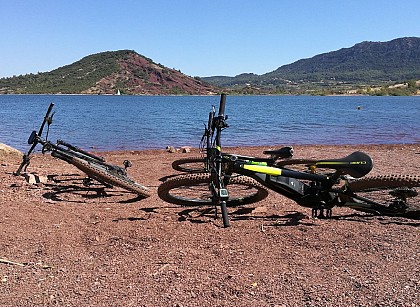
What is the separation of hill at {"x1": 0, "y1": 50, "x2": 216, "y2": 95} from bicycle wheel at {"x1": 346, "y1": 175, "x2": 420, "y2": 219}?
143m

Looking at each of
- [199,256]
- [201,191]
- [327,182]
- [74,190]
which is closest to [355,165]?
[327,182]

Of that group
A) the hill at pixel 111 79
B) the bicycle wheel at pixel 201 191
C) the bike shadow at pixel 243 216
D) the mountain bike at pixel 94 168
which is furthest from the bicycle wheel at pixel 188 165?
the hill at pixel 111 79

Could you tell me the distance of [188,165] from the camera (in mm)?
10305

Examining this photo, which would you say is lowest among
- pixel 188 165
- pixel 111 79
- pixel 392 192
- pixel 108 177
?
pixel 188 165

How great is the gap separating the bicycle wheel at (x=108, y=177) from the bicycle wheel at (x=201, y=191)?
100cm

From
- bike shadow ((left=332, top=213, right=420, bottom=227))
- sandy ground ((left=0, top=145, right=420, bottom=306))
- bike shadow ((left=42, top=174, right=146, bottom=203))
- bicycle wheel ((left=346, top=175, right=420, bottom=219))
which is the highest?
bicycle wheel ((left=346, top=175, right=420, bottom=219))

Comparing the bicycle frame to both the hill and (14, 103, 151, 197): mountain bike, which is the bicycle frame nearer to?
(14, 103, 151, 197): mountain bike

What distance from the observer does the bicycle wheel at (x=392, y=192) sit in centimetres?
575

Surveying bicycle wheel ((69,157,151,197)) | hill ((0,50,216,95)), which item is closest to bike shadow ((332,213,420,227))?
bicycle wheel ((69,157,151,197))

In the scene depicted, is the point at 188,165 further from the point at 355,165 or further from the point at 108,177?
the point at 355,165

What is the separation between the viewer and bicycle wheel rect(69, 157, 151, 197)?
7.70 metres

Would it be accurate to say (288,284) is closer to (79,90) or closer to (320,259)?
(320,259)

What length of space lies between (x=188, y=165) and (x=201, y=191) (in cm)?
331

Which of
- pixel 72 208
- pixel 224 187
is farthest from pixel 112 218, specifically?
pixel 224 187
